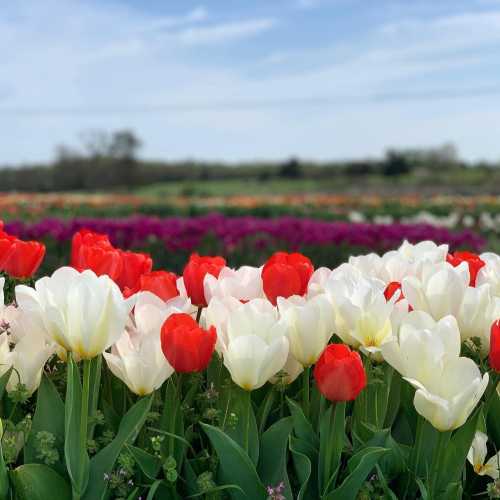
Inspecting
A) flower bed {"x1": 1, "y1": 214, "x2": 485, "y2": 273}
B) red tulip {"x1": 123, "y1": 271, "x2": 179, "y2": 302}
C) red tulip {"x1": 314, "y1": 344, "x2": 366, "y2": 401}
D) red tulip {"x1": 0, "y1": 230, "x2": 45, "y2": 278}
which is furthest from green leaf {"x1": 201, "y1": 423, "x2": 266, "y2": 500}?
flower bed {"x1": 1, "y1": 214, "x2": 485, "y2": 273}

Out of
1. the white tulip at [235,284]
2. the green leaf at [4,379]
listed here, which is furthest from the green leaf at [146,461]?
the white tulip at [235,284]

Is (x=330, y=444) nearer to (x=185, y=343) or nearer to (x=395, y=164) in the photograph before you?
(x=185, y=343)

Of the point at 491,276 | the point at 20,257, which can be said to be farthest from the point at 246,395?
the point at 491,276

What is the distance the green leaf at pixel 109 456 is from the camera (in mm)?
1837

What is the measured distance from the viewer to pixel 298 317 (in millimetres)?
1980

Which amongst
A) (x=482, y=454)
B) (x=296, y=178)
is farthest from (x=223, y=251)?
(x=296, y=178)

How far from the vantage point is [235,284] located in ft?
7.72

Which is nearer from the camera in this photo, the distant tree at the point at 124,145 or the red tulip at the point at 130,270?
the red tulip at the point at 130,270

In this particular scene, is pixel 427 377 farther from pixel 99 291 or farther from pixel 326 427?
pixel 99 291

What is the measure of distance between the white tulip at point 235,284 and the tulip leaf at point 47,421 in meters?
0.50

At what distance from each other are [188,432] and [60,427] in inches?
11.6

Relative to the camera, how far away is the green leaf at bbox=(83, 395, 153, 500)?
72.3 inches

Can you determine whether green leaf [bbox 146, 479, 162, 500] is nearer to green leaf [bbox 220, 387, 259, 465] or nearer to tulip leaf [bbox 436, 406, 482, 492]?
green leaf [bbox 220, 387, 259, 465]

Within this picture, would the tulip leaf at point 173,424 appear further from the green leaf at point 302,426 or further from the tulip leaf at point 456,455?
the tulip leaf at point 456,455
